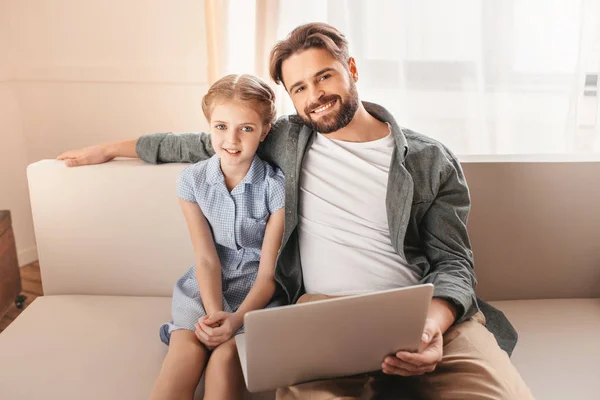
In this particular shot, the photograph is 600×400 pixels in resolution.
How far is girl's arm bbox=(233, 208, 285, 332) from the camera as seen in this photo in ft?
4.47

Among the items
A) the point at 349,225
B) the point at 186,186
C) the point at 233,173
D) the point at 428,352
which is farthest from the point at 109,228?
the point at 428,352

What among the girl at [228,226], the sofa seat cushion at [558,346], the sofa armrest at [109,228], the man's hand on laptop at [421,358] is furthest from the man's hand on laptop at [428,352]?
the sofa armrest at [109,228]

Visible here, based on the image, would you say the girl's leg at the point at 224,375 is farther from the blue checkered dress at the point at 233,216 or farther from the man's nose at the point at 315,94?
the man's nose at the point at 315,94

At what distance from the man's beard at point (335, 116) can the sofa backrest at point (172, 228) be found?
0.41 metres

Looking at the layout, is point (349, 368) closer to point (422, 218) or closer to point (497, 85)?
point (422, 218)

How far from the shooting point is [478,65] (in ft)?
7.30

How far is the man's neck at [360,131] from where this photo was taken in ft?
4.68

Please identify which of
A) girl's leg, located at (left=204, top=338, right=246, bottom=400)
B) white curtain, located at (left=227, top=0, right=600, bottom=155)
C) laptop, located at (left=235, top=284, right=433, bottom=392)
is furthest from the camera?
white curtain, located at (left=227, top=0, right=600, bottom=155)

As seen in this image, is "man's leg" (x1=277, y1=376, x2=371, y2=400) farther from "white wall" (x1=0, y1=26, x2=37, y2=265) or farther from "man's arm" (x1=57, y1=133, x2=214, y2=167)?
"white wall" (x1=0, y1=26, x2=37, y2=265)

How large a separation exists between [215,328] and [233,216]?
10.8 inches

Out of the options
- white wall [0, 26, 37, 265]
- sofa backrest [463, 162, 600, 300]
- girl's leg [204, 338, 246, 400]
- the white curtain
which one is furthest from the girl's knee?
white wall [0, 26, 37, 265]

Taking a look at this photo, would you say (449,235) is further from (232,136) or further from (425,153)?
(232,136)

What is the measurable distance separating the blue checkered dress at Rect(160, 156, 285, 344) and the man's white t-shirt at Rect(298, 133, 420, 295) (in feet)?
0.31

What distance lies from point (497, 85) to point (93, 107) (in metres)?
1.64
